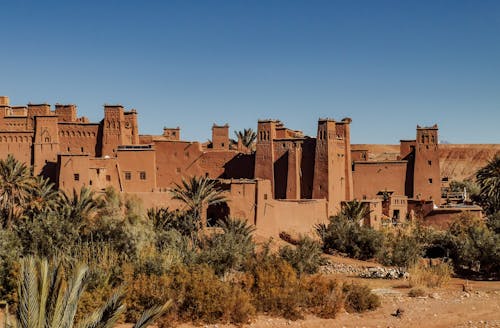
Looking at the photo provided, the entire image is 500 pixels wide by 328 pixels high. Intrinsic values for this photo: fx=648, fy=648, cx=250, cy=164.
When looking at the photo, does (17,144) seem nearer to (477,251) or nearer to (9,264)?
(9,264)

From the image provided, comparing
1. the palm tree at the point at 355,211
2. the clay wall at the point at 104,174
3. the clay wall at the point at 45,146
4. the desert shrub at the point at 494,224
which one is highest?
the clay wall at the point at 45,146

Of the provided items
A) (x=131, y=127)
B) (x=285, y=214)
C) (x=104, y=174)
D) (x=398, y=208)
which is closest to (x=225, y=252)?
(x=285, y=214)

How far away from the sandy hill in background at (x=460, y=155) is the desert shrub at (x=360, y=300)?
6834cm

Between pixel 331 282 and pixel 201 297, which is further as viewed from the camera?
pixel 331 282

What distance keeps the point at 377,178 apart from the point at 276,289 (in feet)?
82.0

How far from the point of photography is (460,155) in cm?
9219

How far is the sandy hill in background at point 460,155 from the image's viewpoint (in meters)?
87.6

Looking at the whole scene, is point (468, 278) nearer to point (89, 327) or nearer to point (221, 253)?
point (221, 253)

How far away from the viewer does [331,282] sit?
64.1 ft

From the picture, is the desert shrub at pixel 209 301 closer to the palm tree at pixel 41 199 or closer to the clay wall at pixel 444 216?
the palm tree at pixel 41 199

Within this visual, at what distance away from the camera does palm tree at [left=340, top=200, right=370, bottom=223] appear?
115 ft

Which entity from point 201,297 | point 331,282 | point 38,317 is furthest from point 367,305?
point 38,317

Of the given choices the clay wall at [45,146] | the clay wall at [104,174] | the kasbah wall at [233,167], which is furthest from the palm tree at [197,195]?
the clay wall at [45,146]

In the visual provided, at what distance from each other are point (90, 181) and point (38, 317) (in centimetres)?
2499
